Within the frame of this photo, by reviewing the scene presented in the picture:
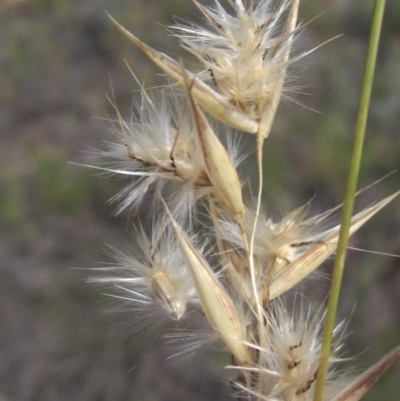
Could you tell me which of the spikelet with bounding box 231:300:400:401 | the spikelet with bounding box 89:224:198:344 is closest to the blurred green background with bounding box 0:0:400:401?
the spikelet with bounding box 89:224:198:344

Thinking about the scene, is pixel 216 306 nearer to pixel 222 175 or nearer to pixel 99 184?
pixel 222 175

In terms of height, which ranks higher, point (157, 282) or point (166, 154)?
point (166, 154)

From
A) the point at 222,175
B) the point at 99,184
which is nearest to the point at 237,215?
the point at 222,175

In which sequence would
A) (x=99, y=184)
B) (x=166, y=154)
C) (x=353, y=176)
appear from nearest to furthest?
(x=353, y=176) → (x=166, y=154) → (x=99, y=184)

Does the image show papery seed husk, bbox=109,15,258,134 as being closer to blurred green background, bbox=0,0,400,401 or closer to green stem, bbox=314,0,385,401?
green stem, bbox=314,0,385,401

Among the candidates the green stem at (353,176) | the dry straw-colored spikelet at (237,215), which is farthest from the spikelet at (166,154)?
the green stem at (353,176)

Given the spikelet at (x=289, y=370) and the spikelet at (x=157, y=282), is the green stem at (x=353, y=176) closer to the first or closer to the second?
the spikelet at (x=289, y=370)

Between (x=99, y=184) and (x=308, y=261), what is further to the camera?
(x=99, y=184)
